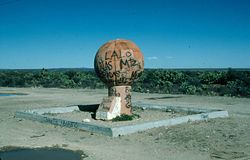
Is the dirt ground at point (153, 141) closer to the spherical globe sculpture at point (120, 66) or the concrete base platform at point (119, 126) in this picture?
A: the concrete base platform at point (119, 126)

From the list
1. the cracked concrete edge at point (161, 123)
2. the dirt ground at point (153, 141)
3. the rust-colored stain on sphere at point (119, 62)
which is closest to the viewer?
the dirt ground at point (153, 141)

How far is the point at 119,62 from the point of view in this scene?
1332 centimetres

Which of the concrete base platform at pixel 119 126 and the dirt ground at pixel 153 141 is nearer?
the dirt ground at pixel 153 141

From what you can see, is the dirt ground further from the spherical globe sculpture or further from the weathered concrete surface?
the spherical globe sculpture

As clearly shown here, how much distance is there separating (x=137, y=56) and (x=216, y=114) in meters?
3.53

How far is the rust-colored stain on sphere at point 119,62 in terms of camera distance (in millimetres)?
13328

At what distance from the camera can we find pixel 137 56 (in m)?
13.7

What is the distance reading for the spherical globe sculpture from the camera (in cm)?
1334

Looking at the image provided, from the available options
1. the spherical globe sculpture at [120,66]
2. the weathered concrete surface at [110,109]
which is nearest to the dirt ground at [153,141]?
the weathered concrete surface at [110,109]

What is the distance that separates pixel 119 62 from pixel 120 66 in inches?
5.7

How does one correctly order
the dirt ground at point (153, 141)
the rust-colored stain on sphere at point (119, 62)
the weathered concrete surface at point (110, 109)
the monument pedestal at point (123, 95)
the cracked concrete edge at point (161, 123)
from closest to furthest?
1. the dirt ground at point (153, 141)
2. the cracked concrete edge at point (161, 123)
3. the weathered concrete surface at point (110, 109)
4. the rust-colored stain on sphere at point (119, 62)
5. the monument pedestal at point (123, 95)

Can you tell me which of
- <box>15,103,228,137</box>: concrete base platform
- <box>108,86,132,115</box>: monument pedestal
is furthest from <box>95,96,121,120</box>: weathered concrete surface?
<box>15,103,228,137</box>: concrete base platform

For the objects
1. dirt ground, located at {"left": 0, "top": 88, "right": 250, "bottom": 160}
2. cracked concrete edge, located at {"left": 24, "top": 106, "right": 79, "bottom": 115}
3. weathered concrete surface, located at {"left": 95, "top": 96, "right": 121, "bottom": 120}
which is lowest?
dirt ground, located at {"left": 0, "top": 88, "right": 250, "bottom": 160}

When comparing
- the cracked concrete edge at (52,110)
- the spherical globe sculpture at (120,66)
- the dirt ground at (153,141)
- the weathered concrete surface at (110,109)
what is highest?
the spherical globe sculpture at (120,66)
